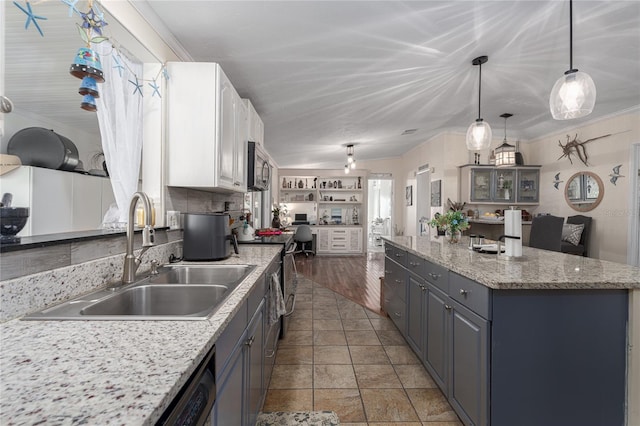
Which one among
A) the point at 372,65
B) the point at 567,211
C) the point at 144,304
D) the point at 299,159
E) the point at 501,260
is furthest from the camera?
the point at 299,159

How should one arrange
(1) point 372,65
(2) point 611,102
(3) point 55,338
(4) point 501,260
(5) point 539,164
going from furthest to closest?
(5) point 539,164
(2) point 611,102
(1) point 372,65
(4) point 501,260
(3) point 55,338

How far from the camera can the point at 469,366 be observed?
4.89ft

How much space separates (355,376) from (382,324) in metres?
1.02

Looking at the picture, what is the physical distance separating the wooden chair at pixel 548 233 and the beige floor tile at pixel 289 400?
3301 millimetres

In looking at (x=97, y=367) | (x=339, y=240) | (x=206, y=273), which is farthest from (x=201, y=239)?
Result: (x=339, y=240)

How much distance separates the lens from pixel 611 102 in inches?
145

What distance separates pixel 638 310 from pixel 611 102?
3.78 metres

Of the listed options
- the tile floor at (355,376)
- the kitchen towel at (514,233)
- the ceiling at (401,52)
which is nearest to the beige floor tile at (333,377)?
the tile floor at (355,376)

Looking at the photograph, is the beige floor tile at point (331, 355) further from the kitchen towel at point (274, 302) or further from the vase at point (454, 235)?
the vase at point (454, 235)

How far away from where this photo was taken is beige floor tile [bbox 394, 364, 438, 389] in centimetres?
202

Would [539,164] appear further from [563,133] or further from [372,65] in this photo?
[372,65]

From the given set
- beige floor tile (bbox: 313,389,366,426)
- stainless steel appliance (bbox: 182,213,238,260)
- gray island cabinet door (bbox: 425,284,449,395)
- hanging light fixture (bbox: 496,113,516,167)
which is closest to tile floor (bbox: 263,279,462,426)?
beige floor tile (bbox: 313,389,366,426)

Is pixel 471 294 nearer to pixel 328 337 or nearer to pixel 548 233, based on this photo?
pixel 328 337

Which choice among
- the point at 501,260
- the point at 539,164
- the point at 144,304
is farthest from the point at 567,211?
the point at 144,304
